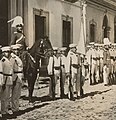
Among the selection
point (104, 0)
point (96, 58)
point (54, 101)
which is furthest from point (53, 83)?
point (104, 0)

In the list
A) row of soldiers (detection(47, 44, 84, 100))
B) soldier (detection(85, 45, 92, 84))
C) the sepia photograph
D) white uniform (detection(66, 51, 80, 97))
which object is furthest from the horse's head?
soldier (detection(85, 45, 92, 84))

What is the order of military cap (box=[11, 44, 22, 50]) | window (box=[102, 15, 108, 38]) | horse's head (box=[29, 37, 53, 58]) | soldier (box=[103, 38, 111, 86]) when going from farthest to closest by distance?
soldier (box=[103, 38, 111, 86]) → window (box=[102, 15, 108, 38]) → horse's head (box=[29, 37, 53, 58]) → military cap (box=[11, 44, 22, 50])

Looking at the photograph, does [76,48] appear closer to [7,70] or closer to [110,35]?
[110,35]

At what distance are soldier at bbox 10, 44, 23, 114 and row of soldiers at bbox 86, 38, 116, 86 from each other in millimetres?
1439

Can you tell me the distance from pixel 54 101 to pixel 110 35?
164 cm

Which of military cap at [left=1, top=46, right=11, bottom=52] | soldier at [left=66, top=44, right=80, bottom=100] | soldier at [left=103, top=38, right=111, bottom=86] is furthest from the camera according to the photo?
soldier at [left=103, top=38, right=111, bottom=86]

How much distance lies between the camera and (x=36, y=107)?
3.67 m

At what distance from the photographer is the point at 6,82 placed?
3377 mm

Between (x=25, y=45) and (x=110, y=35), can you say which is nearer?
(x=25, y=45)

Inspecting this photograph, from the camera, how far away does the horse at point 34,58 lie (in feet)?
12.0

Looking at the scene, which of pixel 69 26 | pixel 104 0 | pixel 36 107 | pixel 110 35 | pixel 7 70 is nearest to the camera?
pixel 7 70

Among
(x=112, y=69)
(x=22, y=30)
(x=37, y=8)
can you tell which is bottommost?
(x=112, y=69)

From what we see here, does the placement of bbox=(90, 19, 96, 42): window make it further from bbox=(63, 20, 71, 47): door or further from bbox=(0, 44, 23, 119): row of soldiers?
bbox=(0, 44, 23, 119): row of soldiers

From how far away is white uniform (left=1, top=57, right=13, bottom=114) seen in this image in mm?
3299
